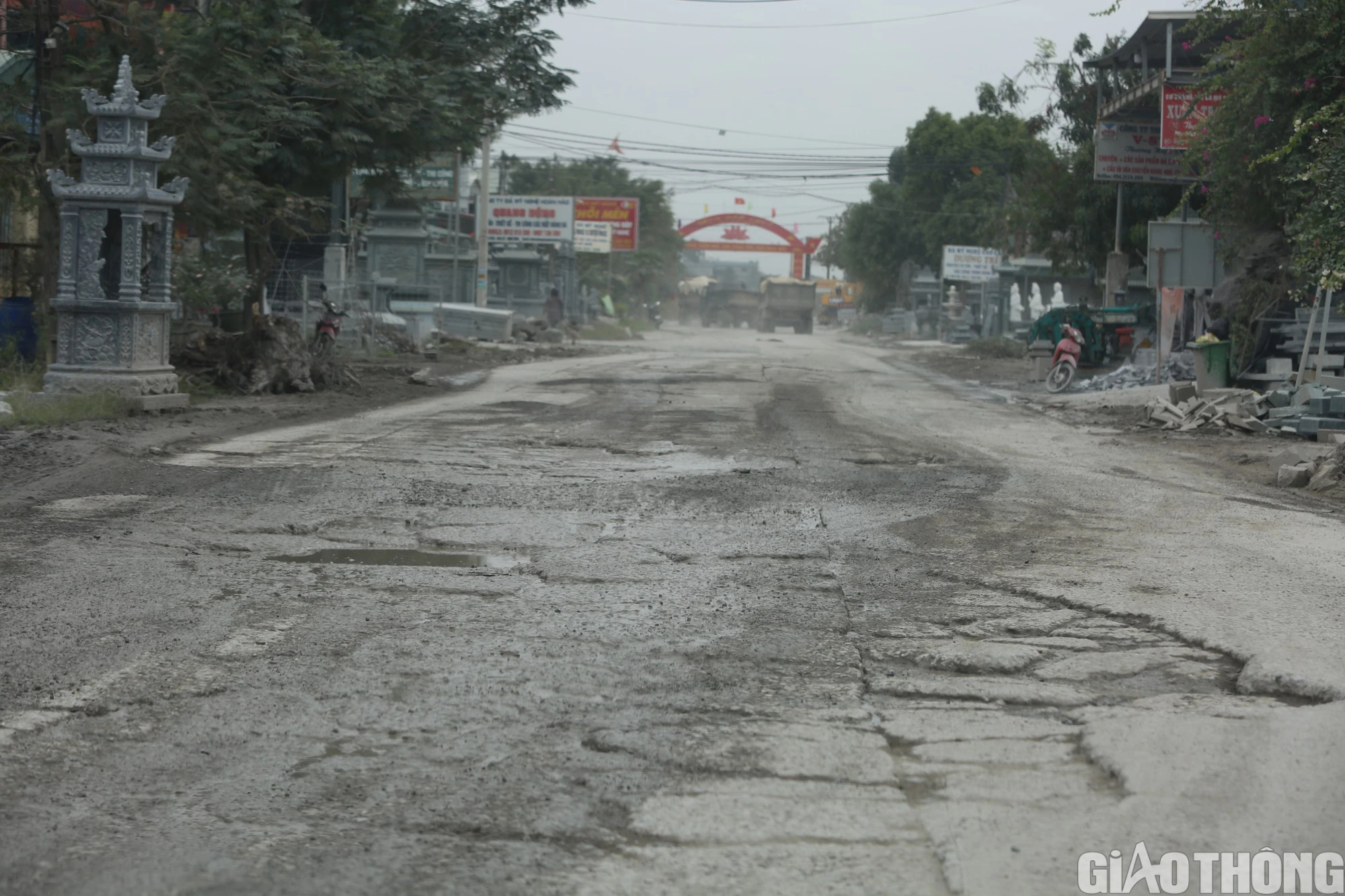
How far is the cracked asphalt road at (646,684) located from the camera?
291 centimetres

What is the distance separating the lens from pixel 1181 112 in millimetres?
19719

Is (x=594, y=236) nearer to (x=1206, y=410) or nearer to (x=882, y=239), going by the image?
(x=882, y=239)

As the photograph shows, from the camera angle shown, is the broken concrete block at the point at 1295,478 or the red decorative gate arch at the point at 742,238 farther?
the red decorative gate arch at the point at 742,238

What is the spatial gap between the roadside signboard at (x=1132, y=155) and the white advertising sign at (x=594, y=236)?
38.2 metres

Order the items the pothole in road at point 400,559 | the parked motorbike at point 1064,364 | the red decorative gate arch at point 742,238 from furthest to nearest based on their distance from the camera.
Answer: the red decorative gate arch at point 742,238, the parked motorbike at point 1064,364, the pothole in road at point 400,559

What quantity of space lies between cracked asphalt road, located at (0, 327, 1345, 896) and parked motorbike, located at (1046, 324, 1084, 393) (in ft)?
39.9

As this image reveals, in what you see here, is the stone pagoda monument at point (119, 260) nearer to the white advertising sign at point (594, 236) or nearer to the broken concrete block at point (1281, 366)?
the broken concrete block at point (1281, 366)

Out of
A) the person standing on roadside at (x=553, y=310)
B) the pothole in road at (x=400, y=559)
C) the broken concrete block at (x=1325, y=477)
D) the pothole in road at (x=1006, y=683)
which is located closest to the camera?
the pothole in road at (x=1006, y=683)

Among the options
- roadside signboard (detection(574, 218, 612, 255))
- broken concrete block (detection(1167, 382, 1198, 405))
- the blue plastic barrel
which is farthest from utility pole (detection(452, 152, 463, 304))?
broken concrete block (detection(1167, 382, 1198, 405))

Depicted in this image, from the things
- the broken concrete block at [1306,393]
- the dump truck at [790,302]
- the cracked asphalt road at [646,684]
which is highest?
the dump truck at [790,302]

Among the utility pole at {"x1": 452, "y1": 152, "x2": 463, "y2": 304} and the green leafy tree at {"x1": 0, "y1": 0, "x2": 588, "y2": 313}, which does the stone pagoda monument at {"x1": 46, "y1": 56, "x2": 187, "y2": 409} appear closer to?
the green leafy tree at {"x1": 0, "y1": 0, "x2": 588, "y2": 313}

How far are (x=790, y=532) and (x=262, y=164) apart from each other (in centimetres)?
1235

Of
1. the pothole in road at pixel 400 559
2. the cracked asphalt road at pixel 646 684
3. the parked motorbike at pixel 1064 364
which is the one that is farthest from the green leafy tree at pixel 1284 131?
the pothole in road at pixel 400 559

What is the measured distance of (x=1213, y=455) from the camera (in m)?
11.9
